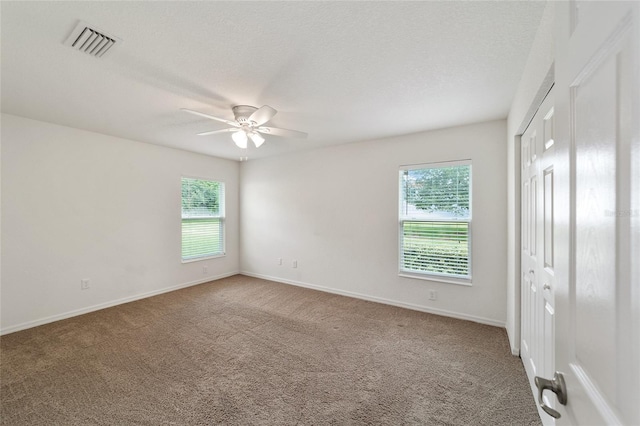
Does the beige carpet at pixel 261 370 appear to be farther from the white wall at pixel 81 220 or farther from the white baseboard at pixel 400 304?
the white wall at pixel 81 220

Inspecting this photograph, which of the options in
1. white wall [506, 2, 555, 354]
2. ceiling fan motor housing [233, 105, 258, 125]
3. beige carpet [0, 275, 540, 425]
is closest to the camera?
white wall [506, 2, 555, 354]

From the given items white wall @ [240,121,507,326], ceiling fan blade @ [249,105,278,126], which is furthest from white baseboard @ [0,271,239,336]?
ceiling fan blade @ [249,105,278,126]

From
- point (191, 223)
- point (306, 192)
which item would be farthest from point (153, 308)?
point (306, 192)

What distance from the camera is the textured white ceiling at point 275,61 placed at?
1.52m

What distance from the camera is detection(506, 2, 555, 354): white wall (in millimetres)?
1456

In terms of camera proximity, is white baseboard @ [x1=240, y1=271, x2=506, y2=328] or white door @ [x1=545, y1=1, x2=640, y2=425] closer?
white door @ [x1=545, y1=1, x2=640, y2=425]

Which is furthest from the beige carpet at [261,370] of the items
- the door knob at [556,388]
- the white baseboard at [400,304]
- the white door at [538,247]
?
the door knob at [556,388]

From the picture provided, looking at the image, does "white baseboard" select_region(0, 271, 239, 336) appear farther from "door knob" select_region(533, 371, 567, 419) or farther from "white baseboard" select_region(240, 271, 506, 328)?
"door knob" select_region(533, 371, 567, 419)

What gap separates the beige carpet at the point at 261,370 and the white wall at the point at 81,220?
0.44 m

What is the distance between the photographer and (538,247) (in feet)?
6.01

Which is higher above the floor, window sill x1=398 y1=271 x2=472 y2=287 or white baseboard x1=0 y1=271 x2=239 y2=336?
window sill x1=398 y1=271 x2=472 y2=287

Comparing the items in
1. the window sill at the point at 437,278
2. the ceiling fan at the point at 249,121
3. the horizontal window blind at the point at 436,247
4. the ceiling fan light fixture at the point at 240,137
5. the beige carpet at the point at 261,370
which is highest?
the ceiling fan at the point at 249,121

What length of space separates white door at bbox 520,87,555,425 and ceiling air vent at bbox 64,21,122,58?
2820 millimetres

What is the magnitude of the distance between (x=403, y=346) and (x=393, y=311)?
96cm
